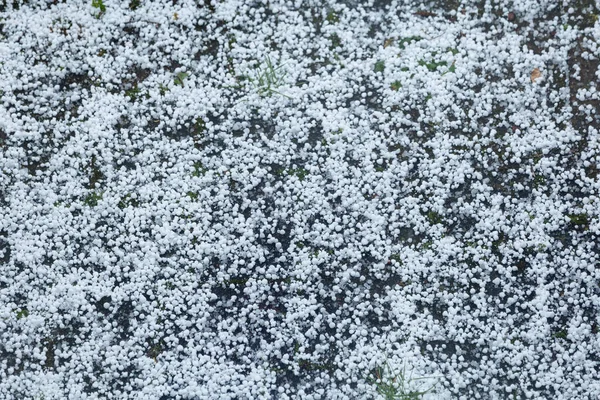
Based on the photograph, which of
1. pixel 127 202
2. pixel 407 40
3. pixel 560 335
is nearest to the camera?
pixel 560 335

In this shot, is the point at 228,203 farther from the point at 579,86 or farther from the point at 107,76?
the point at 579,86

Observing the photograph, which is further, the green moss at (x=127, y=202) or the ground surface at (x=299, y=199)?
the green moss at (x=127, y=202)

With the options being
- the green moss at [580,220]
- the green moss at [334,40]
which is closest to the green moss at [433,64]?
the green moss at [334,40]

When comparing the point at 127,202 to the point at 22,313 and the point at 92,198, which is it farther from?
the point at 22,313

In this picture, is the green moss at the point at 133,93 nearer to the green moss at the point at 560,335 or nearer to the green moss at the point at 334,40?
the green moss at the point at 334,40

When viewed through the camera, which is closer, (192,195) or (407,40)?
(192,195)

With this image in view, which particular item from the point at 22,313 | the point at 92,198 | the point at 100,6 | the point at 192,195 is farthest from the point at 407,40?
the point at 22,313

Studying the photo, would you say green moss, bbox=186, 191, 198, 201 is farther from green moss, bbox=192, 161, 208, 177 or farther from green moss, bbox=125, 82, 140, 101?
green moss, bbox=125, 82, 140, 101

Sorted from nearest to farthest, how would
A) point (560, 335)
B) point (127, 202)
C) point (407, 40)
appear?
point (560, 335) < point (127, 202) < point (407, 40)

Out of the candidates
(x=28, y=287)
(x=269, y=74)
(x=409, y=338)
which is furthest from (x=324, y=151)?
(x=28, y=287)
